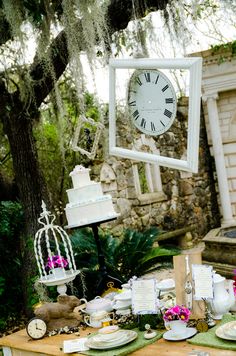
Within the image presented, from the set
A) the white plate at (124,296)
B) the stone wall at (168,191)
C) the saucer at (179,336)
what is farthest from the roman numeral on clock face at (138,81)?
the stone wall at (168,191)

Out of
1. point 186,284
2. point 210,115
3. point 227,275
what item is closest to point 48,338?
point 186,284

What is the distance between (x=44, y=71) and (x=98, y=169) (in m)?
2.82

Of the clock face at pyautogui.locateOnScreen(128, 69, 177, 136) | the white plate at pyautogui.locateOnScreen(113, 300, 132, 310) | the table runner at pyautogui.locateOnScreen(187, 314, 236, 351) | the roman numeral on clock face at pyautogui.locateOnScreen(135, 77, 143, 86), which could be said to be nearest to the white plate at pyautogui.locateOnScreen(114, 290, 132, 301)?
the white plate at pyautogui.locateOnScreen(113, 300, 132, 310)

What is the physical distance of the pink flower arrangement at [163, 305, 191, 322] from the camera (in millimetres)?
2279

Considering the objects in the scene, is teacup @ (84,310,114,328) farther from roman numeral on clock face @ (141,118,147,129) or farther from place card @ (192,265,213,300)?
roman numeral on clock face @ (141,118,147,129)

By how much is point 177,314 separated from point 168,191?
586 centimetres

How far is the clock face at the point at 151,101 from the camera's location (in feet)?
8.30

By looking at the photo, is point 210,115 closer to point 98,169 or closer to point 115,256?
point 98,169

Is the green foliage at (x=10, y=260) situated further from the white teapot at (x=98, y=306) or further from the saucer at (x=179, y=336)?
the saucer at (x=179, y=336)

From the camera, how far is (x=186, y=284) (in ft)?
8.01

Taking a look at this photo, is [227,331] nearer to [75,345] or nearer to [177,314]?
[177,314]

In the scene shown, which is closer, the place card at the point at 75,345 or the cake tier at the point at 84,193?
the place card at the point at 75,345

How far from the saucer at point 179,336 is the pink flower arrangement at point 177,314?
0.17 feet

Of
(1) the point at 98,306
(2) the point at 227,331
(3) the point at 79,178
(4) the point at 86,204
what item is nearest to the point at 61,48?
(3) the point at 79,178
